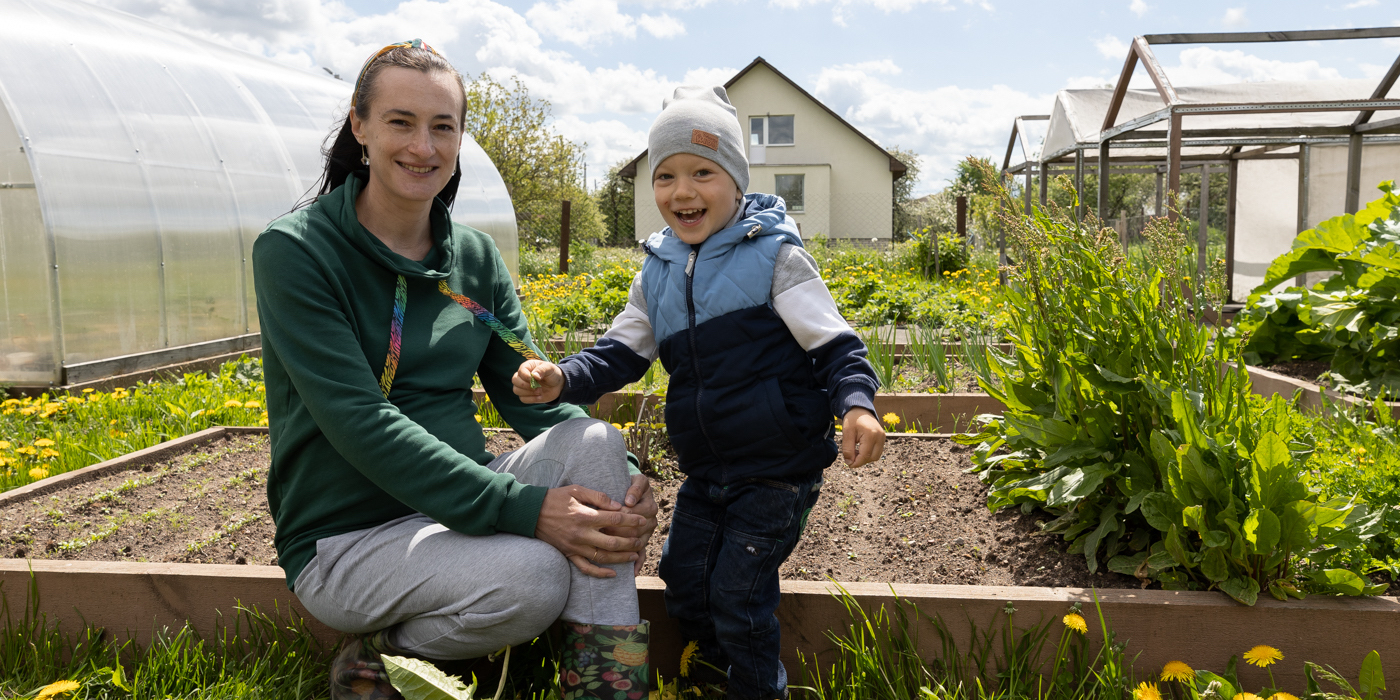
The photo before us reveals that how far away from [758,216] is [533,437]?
0.73 meters

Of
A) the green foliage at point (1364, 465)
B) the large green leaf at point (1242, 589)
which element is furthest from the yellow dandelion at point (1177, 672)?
the green foliage at point (1364, 465)

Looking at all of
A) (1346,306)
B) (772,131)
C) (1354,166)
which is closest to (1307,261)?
(1346,306)

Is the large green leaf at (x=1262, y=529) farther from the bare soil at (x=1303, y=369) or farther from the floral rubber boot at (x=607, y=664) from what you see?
the bare soil at (x=1303, y=369)

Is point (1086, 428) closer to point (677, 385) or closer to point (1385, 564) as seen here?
point (1385, 564)

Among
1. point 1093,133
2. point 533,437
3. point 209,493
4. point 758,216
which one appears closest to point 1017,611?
point 758,216

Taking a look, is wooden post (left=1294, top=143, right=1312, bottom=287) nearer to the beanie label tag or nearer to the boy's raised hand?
the beanie label tag

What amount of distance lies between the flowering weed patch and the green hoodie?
80.2 inches

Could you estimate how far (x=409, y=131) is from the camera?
1776 mm

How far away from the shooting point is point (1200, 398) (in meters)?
1.86

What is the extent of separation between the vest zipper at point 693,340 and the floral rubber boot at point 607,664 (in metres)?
0.41

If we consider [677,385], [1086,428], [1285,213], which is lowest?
[1086,428]

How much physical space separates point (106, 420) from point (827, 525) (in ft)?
11.0

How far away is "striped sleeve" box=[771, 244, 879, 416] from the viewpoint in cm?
165

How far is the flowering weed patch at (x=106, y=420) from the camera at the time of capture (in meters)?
3.26
